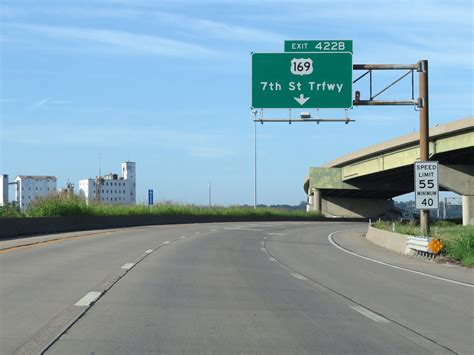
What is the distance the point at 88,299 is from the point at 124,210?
48.5 m

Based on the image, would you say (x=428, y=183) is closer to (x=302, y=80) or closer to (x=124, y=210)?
(x=302, y=80)

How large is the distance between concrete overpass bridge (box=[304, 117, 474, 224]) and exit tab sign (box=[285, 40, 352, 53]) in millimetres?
19493

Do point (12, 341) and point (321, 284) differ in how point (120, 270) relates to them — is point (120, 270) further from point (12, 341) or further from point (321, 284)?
point (12, 341)

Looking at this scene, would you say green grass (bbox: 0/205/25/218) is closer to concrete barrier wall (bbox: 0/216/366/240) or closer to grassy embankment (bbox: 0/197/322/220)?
grassy embankment (bbox: 0/197/322/220)

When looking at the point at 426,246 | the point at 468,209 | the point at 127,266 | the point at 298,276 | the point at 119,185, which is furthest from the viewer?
the point at 119,185

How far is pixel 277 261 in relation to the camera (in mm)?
20797

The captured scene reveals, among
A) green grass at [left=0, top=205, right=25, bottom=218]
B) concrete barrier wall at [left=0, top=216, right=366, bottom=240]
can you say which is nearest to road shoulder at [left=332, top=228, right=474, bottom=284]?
concrete barrier wall at [left=0, top=216, right=366, bottom=240]

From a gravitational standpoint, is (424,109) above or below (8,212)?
above

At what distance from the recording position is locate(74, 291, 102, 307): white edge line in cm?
1055

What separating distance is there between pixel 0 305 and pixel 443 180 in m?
43.5

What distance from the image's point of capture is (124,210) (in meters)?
58.9

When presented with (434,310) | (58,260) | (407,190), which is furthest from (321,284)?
(407,190)

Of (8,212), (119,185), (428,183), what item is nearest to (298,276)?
(428,183)

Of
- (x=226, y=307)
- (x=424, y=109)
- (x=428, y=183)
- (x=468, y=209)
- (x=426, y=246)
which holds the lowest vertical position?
(x=426, y=246)
